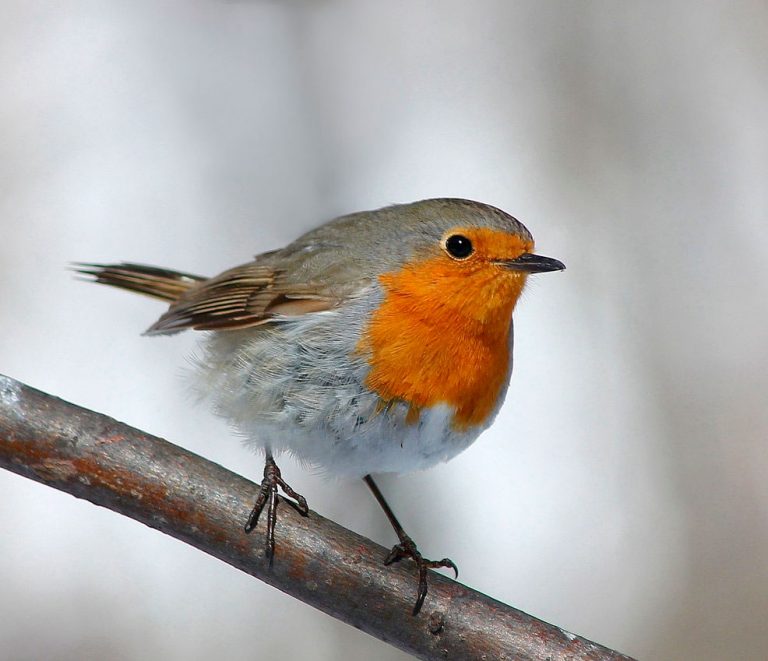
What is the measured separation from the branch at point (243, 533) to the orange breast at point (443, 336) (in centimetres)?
51

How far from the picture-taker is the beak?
2.87 metres

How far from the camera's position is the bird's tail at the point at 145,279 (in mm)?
3773

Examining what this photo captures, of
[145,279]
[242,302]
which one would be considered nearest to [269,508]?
[242,302]

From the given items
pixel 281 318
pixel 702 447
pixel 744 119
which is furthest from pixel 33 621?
pixel 744 119

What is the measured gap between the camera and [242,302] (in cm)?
332

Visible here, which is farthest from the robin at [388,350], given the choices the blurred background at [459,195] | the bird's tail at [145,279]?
the blurred background at [459,195]

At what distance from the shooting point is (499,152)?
5.57m

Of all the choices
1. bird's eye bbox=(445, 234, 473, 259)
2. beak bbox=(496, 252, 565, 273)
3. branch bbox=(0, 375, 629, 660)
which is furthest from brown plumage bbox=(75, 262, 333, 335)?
branch bbox=(0, 375, 629, 660)

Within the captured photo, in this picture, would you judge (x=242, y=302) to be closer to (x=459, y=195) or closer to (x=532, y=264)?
(x=532, y=264)

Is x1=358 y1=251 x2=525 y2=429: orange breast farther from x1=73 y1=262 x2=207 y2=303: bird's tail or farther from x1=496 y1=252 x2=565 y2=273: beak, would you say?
x1=73 y1=262 x2=207 y2=303: bird's tail

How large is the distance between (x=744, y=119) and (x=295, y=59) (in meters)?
2.75

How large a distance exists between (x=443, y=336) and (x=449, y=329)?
0.04m

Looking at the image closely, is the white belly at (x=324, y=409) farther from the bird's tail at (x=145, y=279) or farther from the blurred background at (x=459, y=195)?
the blurred background at (x=459, y=195)

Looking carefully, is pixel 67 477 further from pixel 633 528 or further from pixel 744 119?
pixel 744 119
